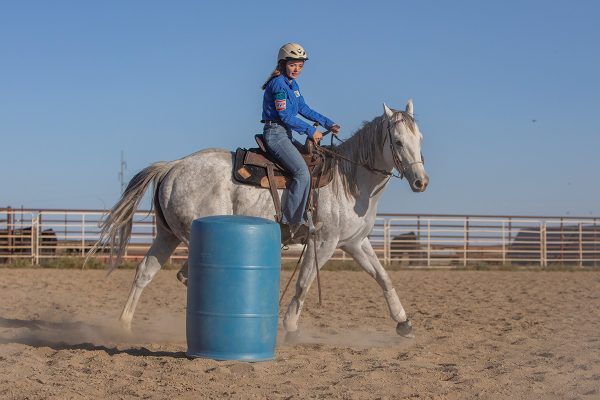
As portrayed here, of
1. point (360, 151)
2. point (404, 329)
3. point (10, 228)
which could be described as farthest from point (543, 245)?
point (360, 151)

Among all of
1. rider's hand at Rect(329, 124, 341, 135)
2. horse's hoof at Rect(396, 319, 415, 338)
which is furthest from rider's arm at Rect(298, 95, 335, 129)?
horse's hoof at Rect(396, 319, 415, 338)

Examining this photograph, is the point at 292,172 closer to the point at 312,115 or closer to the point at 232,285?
the point at 312,115

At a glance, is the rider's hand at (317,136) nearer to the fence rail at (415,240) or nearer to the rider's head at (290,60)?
the rider's head at (290,60)

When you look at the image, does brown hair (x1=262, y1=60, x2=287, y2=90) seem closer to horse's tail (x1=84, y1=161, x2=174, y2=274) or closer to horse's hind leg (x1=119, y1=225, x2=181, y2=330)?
horse's tail (x1=84, y1=161, x2=174, y2=274)

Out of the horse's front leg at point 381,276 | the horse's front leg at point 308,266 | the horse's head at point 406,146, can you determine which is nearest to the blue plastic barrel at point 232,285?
the horse's front leg at point 308,266

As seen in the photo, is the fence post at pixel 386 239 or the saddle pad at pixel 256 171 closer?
the saddle pad at pixel 256 171

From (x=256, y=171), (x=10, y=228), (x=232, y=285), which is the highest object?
(x=256, y=171)

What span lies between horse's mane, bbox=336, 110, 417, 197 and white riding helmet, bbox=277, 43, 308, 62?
2.77 feet

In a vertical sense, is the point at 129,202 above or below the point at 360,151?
below

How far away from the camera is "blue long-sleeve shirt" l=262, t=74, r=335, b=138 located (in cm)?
662

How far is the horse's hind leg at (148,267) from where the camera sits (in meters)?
6.74

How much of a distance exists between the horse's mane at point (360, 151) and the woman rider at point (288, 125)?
41 centimetres

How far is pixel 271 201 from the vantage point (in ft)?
22.1

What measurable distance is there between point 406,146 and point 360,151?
59cm
